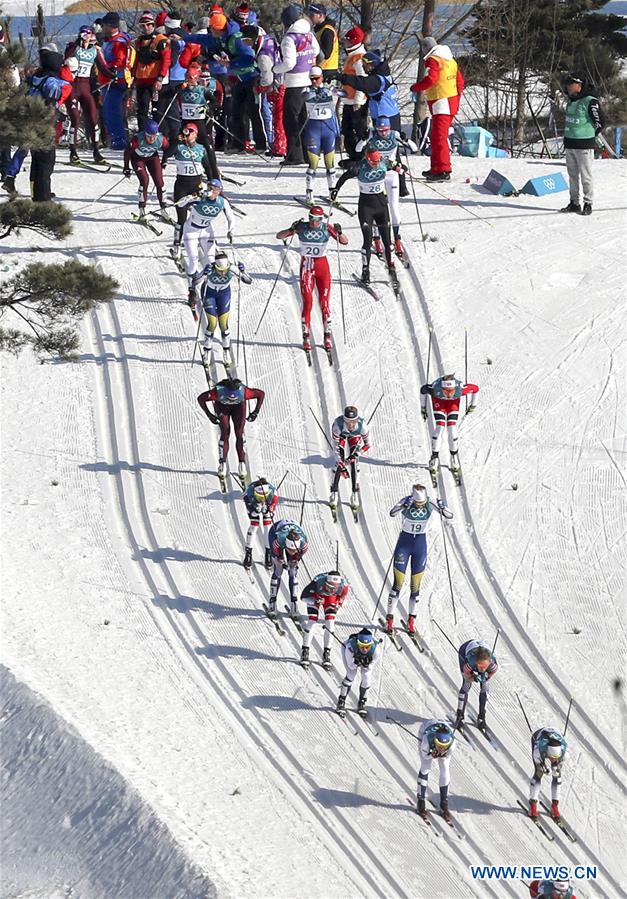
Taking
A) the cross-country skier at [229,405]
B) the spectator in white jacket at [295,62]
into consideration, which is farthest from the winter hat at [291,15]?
the cross-country skier at [229,405]

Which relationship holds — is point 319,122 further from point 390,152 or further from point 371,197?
point 371,197

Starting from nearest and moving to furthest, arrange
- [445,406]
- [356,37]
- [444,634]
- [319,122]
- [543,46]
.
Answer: [444,634], [445,406], [319,122], [356,37], [543,46]

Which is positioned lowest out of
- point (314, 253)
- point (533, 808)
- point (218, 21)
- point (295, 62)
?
point (533, 808)

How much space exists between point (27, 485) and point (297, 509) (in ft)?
10.1

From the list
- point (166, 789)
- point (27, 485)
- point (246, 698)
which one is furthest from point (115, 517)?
point (166, 789)

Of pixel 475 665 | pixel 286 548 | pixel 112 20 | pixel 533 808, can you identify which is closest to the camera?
pixel 533 808

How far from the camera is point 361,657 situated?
1222 centimetres

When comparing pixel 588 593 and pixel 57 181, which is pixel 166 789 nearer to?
pixel 588 593

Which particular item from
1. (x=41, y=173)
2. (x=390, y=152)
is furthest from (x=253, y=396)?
(x=41, y=173)

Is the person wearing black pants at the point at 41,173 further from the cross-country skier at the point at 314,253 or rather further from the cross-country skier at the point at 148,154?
the cross-country skier at the point at 314,253

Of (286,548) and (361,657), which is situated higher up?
(286,548)

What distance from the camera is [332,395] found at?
17406 millimetres

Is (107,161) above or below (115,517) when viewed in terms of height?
above

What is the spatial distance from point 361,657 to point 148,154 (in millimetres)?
10007
